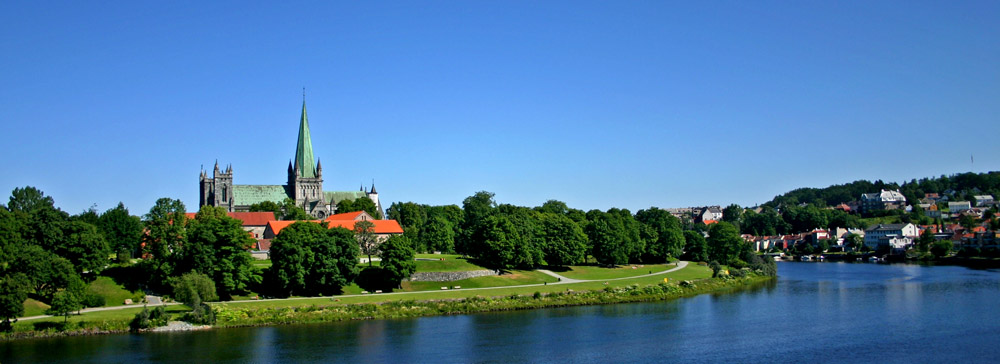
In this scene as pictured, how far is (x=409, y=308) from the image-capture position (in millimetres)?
62312

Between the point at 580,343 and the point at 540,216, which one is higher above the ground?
the point at 540,216

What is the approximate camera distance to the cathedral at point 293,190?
148000 mm

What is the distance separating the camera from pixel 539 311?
6322 centimetres

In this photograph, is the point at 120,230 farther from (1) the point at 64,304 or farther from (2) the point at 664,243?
(2) the point at 664,243

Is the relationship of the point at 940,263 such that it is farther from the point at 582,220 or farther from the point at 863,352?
the point at 863,352

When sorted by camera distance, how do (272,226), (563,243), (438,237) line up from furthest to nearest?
(438,237) → (272,226) → (563,243)

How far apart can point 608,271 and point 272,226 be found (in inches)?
1634

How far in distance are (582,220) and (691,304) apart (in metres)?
42.0

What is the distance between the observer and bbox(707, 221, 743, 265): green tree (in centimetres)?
10912

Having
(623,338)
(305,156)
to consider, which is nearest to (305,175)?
(305,156)

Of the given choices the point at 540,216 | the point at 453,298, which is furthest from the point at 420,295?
the point at 540,216

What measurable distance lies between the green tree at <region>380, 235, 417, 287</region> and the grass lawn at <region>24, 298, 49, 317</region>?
88.1 ft

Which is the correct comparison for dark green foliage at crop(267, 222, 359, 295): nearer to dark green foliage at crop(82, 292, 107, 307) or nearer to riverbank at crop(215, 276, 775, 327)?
riverbank at crop(215, 276, 775, 327)

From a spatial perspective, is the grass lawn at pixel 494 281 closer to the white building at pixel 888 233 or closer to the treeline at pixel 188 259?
the treeline at pixel 188 259
